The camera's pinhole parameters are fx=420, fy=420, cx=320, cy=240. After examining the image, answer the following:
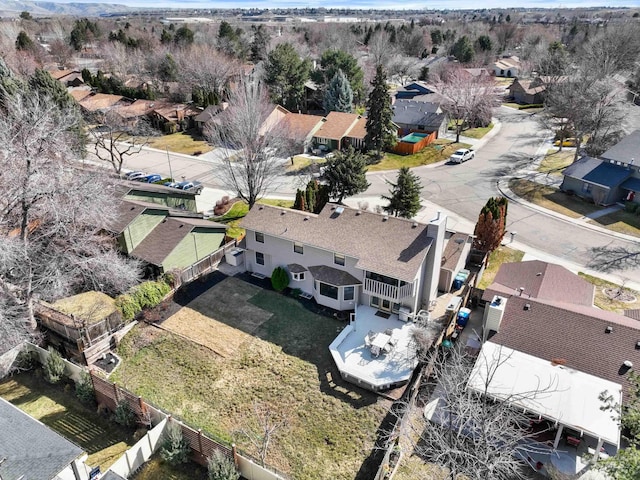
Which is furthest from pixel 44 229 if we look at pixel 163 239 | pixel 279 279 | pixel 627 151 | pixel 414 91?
pixel 414 91

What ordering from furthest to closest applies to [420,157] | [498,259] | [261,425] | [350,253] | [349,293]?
[420,157] < [498,259] < [349,293] < [350,253] < [261,425]

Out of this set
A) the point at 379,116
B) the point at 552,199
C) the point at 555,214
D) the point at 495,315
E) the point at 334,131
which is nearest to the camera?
the point at 495,315

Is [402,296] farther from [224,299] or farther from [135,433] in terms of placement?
[135,433]

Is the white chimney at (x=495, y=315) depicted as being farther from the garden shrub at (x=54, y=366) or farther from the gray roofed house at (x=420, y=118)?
the gray roofed house at (x=420, y=118)

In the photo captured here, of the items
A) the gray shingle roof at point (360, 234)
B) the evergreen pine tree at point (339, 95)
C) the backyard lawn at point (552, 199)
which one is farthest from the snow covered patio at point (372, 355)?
the evergreen pine tree at point (339, 95)

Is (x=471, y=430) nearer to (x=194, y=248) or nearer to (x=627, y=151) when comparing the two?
(x=194, y=248)

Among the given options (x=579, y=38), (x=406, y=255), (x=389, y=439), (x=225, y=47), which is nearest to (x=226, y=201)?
(x=406, y=255)
